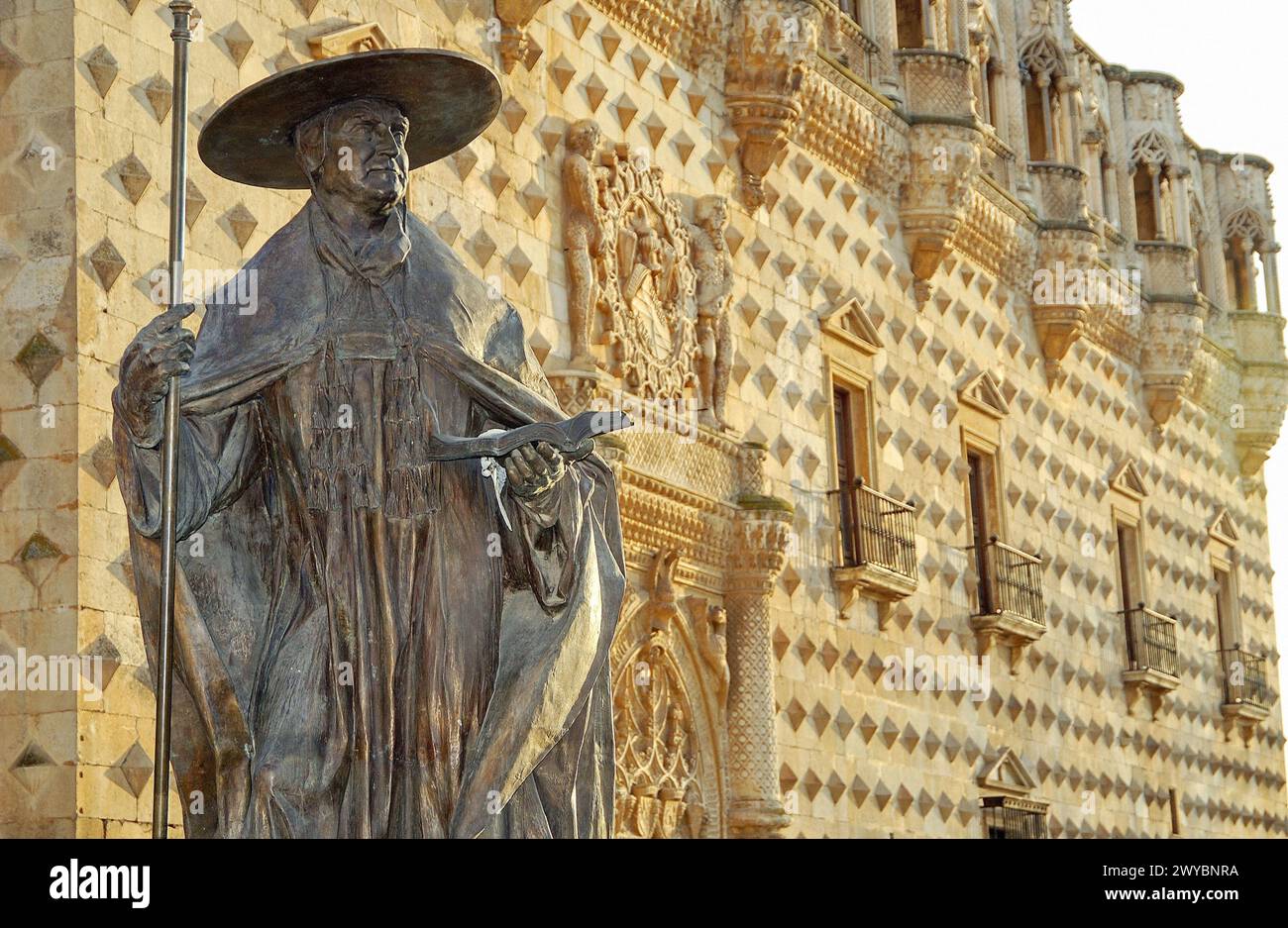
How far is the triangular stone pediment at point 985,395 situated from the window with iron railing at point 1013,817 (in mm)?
3381

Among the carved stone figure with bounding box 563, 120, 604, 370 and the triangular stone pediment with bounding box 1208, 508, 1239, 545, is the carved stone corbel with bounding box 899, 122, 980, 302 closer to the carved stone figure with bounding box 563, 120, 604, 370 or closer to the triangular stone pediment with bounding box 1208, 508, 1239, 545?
the carved stone figure with bounding box 563, 120, 604, 370

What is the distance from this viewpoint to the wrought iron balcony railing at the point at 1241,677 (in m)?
25.2

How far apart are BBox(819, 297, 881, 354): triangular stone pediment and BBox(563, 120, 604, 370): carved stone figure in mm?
3616

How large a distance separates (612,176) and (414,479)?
8.70 metres

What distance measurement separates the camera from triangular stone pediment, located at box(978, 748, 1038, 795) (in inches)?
731

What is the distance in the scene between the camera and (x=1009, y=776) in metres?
19.0

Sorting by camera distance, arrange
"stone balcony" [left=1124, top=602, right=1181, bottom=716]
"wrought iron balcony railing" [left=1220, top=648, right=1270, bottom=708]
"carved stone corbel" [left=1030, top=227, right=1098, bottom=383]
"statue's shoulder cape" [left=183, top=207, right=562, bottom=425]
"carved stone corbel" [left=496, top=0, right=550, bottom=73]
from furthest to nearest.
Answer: "wrought iron balcony railing" [left=1220, top=648, right=1270, bottom=708], "stone balcony" [left=1124, top=602, right=1181, bottom=716], "carved stone corbel" [left=1030, top=227, right=1098, bottom=383], "carved stone corbel" [left=496, top=0, right=550, bottom=73], "statue's shoulder cape" [left=183, top=207, right=562, bottom=425]

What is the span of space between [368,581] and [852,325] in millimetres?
12126

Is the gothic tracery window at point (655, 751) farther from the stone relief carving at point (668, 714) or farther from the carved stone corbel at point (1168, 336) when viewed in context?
the carved stone corbel at point (1168, 336)

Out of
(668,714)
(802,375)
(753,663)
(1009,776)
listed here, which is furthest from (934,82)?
(668,714)

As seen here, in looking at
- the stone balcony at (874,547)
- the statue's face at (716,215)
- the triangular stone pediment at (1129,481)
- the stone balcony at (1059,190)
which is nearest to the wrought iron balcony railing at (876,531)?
the stone balcony at (874,547)

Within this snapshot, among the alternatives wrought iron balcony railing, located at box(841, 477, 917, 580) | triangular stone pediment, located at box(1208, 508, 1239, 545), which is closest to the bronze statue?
wrought iron balcony railing, located at box(841, 477, 917, 580)
